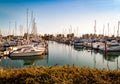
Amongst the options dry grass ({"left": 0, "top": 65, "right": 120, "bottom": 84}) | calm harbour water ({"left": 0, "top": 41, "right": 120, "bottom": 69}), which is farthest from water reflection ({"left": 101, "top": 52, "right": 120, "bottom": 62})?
dry grass ({"left": 0, "top": 65, "right": 120, "bottom": 84})

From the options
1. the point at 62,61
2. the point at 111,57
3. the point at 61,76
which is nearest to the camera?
the point at 61,76

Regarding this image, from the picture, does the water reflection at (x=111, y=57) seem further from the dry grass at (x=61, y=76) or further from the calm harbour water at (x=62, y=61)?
the dry grass at (x=61, y=76)

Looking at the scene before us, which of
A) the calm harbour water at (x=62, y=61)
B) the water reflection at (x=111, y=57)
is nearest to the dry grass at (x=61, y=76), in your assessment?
the calm harbour water at (x=62, y=61)

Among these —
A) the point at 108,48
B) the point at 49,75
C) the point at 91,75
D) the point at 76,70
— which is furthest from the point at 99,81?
the point at 108,48

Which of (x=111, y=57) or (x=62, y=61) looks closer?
(x=62, y=61)

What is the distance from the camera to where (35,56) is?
155 ft

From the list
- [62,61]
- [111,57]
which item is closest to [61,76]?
[62,61]

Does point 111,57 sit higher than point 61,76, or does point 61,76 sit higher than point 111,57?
point 61,76

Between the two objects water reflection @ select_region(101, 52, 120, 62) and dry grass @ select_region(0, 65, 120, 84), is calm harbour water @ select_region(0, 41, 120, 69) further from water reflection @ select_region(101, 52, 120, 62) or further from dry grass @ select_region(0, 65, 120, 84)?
dry grass @ select_region(0, 65, 120, 84)

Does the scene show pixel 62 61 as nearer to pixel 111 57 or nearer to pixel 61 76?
pixel 111 57

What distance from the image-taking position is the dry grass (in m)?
9.56

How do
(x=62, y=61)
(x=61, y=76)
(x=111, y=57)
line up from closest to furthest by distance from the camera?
(x=61, y=76), (x=62, y=61), (x=111, y=57)

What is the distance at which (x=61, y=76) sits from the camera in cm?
983

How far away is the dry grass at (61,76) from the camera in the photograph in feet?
31.4
